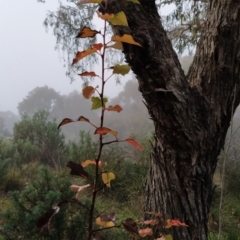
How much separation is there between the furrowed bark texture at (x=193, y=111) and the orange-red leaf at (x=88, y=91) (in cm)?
69

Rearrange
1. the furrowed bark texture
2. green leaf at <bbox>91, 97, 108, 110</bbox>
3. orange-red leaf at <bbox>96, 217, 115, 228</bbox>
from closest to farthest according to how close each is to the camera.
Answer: green leaf at <bbox>91, 97, 108, 110</bbox>
orange-red leaf at <bbox>96, 217, 115, 228</bbox>
the furrowed bark texture

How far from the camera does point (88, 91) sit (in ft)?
2.01

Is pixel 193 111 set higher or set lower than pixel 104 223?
higher

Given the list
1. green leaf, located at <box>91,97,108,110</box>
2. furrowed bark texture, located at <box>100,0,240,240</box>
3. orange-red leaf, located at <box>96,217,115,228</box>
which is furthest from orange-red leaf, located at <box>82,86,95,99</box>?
furrowed bark texture, located at <box>100,0,240,240</box>

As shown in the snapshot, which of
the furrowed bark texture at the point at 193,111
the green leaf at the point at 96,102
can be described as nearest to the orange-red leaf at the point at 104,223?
the green leaf at the point at 96,102

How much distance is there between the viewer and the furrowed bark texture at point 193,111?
1.34 metres

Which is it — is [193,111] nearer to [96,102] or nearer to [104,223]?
[104,223]

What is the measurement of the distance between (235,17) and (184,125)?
52 cm

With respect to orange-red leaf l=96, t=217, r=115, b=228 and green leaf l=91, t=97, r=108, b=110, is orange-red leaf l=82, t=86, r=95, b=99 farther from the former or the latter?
orange-red leaf l=96, t=217, r=115, b=228

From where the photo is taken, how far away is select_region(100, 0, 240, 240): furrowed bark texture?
4.39ft

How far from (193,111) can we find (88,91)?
90cm

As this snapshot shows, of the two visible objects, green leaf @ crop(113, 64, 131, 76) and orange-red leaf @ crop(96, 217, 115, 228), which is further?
orange-red leaf @ crop(96, 217, 115, 228)

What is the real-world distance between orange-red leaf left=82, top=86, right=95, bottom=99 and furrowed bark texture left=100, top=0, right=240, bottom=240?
69cm

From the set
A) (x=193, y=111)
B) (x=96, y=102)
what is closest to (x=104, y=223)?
(x=96, y=102)
